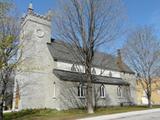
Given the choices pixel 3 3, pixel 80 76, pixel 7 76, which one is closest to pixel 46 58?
pixel 80 76

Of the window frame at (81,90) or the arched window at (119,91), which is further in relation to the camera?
the arched window at (119,91)

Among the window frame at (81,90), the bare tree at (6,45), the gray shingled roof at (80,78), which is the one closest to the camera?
the bare tree at (6,45)

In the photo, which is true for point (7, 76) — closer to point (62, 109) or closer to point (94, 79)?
point (62, 109)

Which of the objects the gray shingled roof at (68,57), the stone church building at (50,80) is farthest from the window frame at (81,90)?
the gray shingled roof at (68,57)

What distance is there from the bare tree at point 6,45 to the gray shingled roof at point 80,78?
11.3 meters

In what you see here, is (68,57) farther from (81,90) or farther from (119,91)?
(119,91)

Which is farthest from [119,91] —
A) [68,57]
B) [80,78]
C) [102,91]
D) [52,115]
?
[52,115]

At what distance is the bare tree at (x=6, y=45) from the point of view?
443 inches

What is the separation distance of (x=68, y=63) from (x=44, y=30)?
238 inches

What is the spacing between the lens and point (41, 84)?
3000 cm

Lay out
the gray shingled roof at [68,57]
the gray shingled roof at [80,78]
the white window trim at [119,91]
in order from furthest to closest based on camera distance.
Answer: the white window trim at [119,91], the gray shingled roof at [68,57], the gray shingled roof at [80,78]

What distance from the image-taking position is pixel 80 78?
31.0 meters

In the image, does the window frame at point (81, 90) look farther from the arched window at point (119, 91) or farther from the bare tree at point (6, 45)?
Answer: the bare tree at point (6, 45)

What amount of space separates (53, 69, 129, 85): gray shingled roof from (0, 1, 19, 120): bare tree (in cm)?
1134
